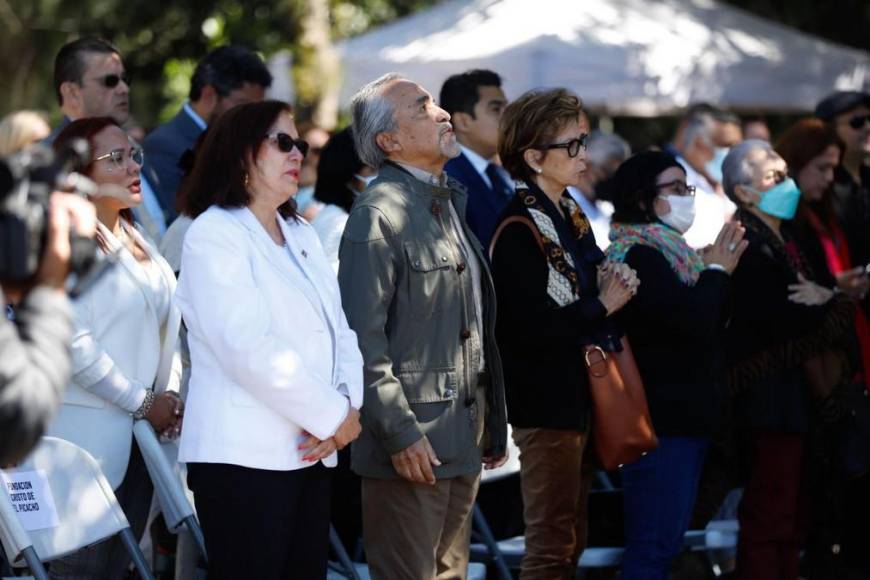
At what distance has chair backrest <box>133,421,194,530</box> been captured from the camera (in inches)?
185

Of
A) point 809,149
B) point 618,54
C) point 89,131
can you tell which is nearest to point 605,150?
point 618,54

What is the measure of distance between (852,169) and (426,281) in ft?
13.5

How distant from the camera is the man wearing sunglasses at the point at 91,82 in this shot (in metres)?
6.58

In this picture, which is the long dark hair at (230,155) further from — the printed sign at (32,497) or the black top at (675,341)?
the black top at (675,341)

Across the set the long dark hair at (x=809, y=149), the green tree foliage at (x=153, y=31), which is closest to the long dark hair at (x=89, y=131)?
the long dark hair at (x=809, y=149)

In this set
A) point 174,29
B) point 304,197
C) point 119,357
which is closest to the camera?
point 119,357

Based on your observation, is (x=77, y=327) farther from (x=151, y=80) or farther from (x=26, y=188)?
(x=151, y=80)

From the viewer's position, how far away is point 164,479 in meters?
4.74

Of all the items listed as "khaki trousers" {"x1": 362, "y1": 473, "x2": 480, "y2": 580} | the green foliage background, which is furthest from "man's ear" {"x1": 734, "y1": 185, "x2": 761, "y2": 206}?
the green foliage background

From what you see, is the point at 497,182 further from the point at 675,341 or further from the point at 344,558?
the point at 344,558

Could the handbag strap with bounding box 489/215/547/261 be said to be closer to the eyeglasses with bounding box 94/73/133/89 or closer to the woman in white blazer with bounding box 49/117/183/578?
the woman in white blazer with bounding box 49/117/183/578

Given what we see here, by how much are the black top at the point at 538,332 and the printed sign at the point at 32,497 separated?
5.51 ft

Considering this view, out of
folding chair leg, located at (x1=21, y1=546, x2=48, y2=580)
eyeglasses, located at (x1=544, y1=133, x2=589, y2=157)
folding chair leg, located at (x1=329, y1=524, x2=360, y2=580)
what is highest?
eyeglasses, located at (x1=544, y1=133, x2=589, y2=157)

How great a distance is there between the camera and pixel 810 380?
6270 millimetres
